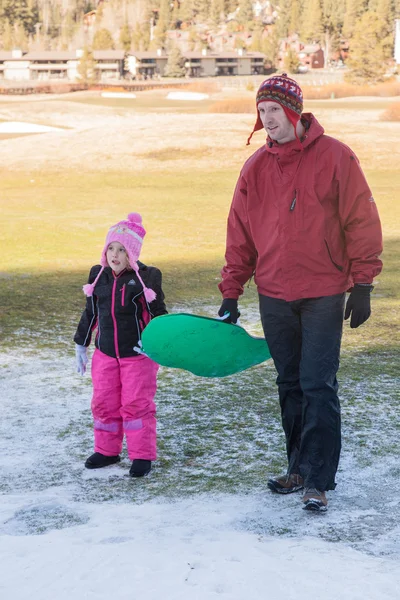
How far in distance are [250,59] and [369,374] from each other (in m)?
179

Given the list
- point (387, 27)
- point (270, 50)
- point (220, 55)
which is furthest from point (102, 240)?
point (270, 50)

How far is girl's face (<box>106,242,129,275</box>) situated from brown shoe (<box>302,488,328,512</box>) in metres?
1.49

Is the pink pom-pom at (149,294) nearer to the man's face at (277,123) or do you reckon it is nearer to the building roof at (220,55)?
the man's face at (277,123)

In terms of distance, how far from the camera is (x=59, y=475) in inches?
178

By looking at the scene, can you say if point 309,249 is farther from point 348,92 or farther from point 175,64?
point 175,64

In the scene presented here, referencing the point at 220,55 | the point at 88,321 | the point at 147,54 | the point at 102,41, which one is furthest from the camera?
the point at 102,41

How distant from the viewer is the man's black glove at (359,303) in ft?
12.6

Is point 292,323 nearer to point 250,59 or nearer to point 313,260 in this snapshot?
point 313,260

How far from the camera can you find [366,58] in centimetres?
12112

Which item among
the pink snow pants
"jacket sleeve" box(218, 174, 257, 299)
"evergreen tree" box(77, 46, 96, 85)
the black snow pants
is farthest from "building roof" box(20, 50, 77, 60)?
the black snow pants

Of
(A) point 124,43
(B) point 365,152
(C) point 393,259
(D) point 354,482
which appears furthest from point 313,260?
(A) point 124,43

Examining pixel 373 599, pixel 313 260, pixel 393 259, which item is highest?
pixel 313 260

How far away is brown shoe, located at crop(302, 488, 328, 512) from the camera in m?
3.90

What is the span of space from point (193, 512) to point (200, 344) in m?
0.88
